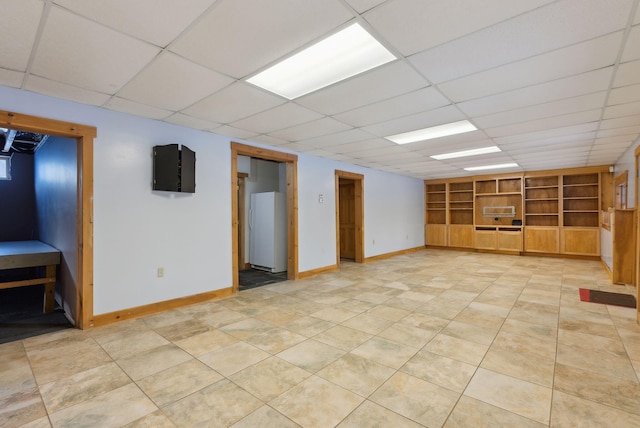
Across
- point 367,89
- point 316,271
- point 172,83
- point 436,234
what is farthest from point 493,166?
point 172,83

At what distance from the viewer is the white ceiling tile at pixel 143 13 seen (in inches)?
67.5

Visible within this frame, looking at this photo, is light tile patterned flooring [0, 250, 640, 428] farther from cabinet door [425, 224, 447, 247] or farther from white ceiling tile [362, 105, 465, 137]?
cabinet door [425, 224, 447, 247]

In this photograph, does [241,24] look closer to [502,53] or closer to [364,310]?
[502,53]

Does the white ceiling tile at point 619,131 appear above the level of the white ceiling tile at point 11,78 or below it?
below

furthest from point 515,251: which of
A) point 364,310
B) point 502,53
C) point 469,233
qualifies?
point 502,53

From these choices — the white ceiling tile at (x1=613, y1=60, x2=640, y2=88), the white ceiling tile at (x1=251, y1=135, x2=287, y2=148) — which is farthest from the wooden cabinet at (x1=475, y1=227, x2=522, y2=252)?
the white ceiling tile at (x1=251, y1=135, x2=287, y2=148)

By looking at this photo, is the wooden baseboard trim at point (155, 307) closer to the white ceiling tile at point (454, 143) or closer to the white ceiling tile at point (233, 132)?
the white ceiling tile at point (233, 132)

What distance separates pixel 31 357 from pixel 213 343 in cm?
153

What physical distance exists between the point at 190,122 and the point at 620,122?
5650 millimetres

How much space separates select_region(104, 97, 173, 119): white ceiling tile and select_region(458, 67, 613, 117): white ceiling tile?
3462mm

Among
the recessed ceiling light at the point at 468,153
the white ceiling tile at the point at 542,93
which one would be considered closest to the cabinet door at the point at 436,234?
the recessed ceiling light at the point at 468,153

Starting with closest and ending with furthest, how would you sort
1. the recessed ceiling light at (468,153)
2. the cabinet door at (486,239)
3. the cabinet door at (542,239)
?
the recessed ceiling light at (468,153) < the cabinet door at (542,239) < the cabinet door at (486,239)

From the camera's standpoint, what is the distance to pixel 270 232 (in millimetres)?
6391

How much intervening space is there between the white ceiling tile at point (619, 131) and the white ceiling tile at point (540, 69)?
2613mm
